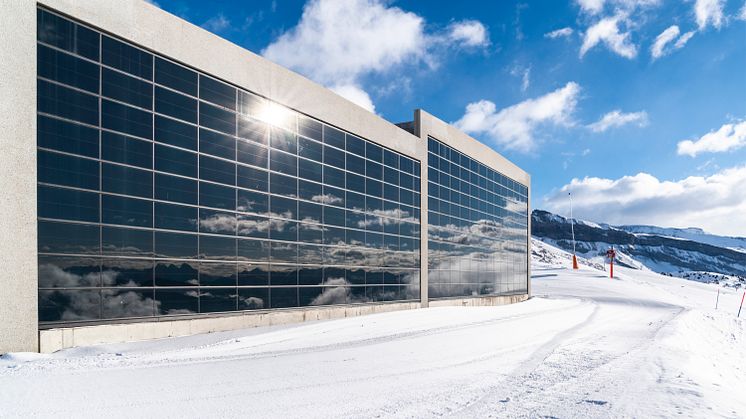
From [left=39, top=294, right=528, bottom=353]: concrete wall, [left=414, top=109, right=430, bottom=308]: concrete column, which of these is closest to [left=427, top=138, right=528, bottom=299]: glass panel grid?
[left=414, top=109, right=430, bottom=308]: concrete column

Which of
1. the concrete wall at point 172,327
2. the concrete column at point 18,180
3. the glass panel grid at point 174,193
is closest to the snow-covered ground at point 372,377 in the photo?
the concrete wall at point 172,327

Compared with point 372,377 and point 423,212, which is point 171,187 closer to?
point 372,377

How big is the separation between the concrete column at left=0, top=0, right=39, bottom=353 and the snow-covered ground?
118cm

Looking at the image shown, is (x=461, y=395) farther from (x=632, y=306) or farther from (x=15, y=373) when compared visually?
(x=632, y=306)

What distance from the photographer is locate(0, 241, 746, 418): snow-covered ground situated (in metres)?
8.96

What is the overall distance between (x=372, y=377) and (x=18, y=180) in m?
11.2

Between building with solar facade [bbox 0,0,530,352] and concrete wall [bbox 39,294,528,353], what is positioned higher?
building with solar facade [bbox 0,0,530,352]

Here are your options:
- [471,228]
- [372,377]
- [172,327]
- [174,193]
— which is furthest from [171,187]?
[471,228]

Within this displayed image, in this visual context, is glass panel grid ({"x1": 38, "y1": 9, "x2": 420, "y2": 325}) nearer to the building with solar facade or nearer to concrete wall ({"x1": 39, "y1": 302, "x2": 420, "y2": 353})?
the building with solar facade

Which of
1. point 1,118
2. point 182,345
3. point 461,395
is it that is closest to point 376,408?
point 461,395

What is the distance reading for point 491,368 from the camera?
42.8 ft

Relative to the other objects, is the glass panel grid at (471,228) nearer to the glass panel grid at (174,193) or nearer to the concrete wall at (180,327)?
the concrete wall at (180,327)

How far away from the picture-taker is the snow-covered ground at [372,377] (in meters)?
8.96

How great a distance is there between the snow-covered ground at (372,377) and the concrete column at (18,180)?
3.86ft
